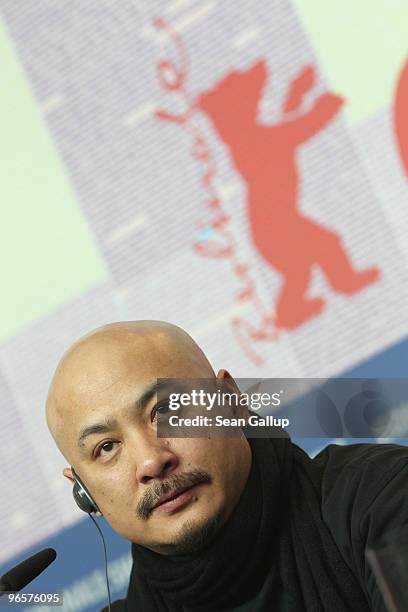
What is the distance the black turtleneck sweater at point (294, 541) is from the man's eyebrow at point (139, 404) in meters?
0.16

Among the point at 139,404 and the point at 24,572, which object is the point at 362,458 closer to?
the point at 139,404

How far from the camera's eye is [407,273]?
5.21ft

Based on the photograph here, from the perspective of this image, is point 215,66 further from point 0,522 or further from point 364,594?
point 364,594

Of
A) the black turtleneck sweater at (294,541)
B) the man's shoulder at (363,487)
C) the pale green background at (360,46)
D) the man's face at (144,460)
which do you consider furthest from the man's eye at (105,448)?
the pale green background at (360,46)

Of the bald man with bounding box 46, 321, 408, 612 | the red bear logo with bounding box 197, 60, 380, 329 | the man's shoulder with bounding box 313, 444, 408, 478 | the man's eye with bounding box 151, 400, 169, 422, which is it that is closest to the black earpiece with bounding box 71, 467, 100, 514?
the bald man with bounding box 46, 321, 408, 612

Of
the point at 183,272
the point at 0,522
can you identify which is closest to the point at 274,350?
the point at 183,272

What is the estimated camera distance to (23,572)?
112 cm

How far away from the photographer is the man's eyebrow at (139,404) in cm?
102

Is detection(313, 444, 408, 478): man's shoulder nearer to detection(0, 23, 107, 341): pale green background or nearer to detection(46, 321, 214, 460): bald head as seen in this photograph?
detection(46, 321, 214, 460): bald head

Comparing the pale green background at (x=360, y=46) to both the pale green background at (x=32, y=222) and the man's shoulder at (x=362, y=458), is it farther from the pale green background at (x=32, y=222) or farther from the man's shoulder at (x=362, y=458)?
the man's shoulder at (x=362, y=458)

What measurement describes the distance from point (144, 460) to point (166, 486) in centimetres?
4

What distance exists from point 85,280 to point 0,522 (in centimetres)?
49

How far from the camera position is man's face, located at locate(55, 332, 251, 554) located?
99cm

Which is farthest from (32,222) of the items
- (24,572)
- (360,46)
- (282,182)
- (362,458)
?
(362,458)
